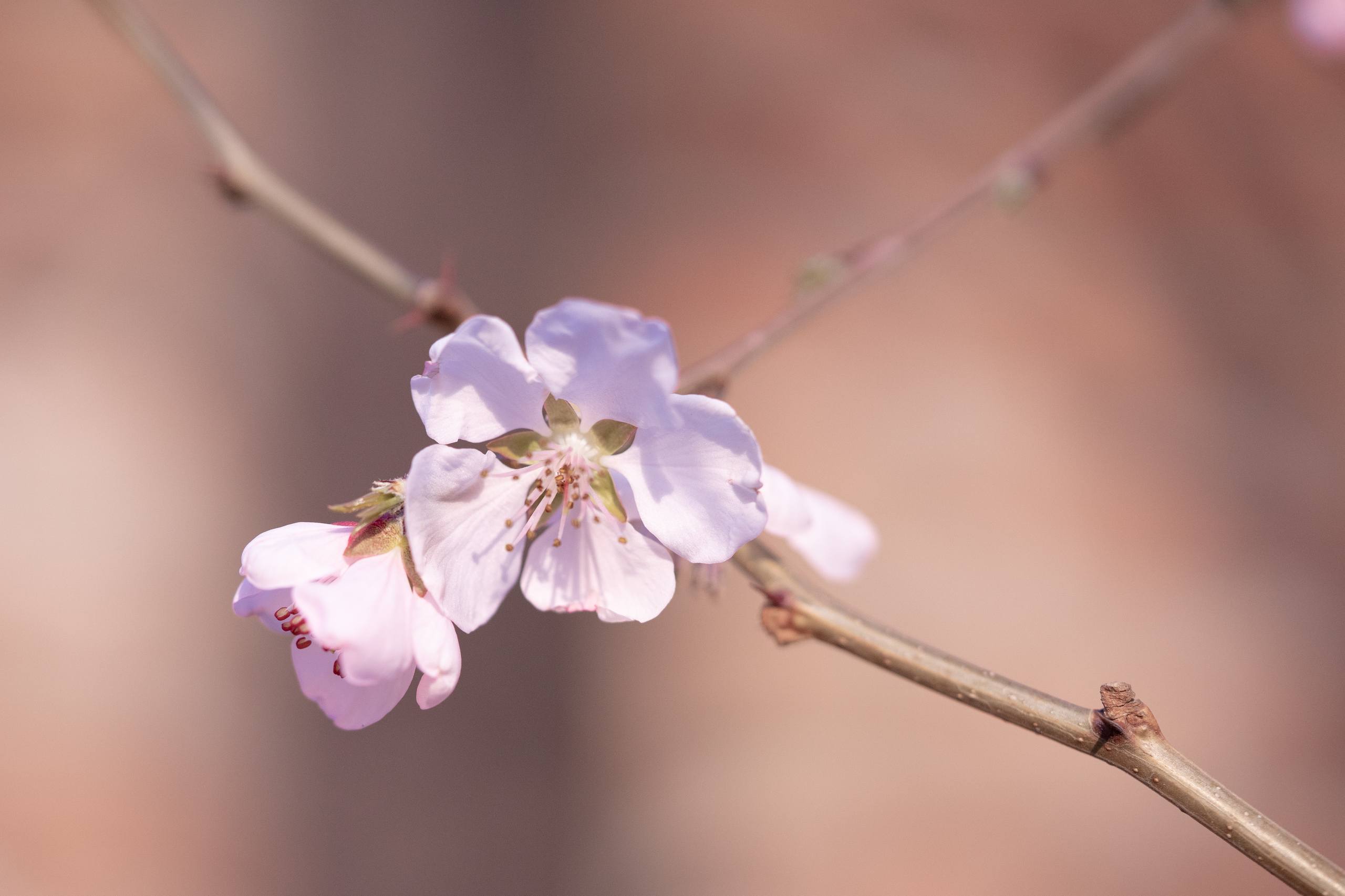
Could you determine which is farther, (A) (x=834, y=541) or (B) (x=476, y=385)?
(A) (x=834, y=541)

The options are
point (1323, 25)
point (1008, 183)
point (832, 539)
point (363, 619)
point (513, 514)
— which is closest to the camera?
point (363, 619)

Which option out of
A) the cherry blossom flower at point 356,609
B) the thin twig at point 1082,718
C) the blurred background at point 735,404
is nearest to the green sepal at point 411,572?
the cherry blossom flower at point 356,609

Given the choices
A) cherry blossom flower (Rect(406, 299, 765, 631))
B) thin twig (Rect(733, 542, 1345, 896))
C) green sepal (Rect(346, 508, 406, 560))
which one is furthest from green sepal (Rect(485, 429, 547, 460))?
thin twig (Rect(733, 542, 1345, 896))

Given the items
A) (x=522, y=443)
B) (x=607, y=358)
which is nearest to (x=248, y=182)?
(x=522, y=443)

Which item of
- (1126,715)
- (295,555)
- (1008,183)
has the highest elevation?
(1008,183)

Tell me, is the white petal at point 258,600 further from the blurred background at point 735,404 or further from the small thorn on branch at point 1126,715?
the blurred background at point 735,404

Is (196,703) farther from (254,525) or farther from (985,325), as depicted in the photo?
(985,325)

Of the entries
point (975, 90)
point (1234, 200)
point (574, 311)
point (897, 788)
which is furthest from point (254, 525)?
point (1234, 200)

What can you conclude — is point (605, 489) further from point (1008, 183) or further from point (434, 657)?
point (1008, 183)
